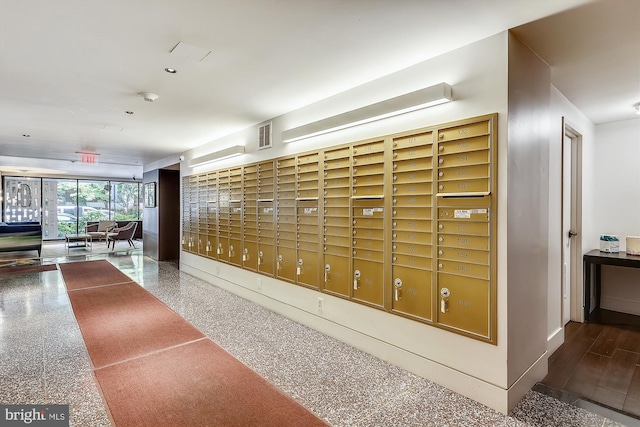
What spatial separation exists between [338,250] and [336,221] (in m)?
0.27

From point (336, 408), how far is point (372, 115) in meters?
2.10

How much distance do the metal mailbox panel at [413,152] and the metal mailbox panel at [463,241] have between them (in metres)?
0.59

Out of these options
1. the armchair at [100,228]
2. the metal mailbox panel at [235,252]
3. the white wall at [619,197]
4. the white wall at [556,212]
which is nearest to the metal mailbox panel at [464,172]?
the white wall at [556,212]

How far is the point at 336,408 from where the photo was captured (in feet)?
6.74

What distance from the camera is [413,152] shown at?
244 cm

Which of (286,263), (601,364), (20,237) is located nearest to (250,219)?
(286,263)

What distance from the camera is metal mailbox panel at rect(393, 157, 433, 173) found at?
2.35 meters

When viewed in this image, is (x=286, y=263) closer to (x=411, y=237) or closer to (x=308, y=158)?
(x=308, y=158)

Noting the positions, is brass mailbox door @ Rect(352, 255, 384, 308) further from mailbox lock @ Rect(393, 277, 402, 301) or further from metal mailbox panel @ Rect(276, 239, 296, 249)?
metal mailbox panel @ Rect(276, 239, 296, 249)

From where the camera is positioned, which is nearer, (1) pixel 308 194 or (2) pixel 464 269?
(2) pixel 464 269

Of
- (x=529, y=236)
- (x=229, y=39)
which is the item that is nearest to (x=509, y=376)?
(x=529, y=236)

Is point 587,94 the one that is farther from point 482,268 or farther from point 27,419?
point 27,419

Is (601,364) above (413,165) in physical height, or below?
below

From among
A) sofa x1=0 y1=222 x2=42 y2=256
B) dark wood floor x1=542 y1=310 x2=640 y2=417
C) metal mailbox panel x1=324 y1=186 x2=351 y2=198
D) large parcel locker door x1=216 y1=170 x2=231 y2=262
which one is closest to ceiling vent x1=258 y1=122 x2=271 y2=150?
large parcel locker door x1=216 y1=170 x2=231 y2=262
